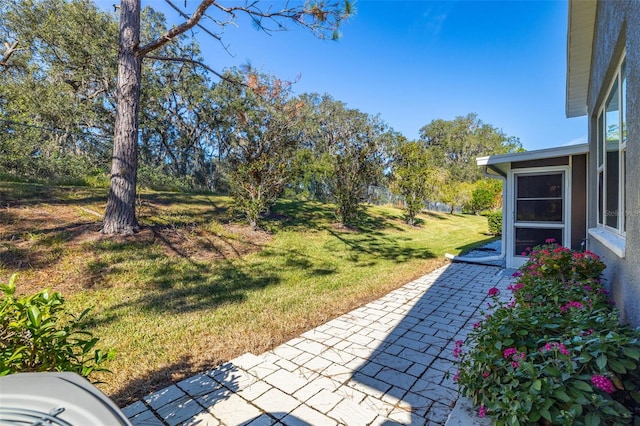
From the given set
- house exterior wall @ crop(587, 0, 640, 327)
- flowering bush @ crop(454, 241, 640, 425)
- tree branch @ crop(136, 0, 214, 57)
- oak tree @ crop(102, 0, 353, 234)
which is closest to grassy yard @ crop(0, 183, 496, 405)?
oak tree @ crop(102, 0, 353, 234)

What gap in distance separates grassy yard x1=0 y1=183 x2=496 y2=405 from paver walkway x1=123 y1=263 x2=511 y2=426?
0.91 ft

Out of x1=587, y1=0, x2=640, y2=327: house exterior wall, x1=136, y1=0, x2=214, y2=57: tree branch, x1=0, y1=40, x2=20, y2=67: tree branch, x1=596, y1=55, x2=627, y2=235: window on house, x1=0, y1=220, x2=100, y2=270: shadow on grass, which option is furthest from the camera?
x1=0, y1=40, x2=20, y2=67: tree branch

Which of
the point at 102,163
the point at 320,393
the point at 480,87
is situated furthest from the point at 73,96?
the point at 480,87

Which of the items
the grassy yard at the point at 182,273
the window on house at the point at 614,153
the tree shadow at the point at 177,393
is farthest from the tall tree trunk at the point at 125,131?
the window on house at the point at 614,153

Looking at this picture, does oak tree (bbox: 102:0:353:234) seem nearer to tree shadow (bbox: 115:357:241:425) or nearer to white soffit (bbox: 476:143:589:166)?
tree shadow (bbox: 115:357:241:425)

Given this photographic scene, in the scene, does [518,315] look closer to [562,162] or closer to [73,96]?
[562,162]

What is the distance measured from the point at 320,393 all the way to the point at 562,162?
20.8 ft

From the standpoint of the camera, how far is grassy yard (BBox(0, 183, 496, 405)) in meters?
2.97

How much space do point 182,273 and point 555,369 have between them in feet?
16.3

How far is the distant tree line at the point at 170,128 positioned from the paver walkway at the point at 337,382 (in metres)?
4.85

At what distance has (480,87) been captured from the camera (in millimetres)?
19625

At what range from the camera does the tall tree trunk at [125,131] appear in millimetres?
5430

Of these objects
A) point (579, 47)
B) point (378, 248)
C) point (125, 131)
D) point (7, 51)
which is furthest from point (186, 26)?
point (7, 51)

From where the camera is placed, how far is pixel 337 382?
2.39m
